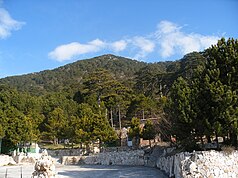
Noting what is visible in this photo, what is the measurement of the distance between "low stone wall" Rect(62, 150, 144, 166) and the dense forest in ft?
5.09

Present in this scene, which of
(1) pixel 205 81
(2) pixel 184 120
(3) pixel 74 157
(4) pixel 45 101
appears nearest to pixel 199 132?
(2) pixel 184 120

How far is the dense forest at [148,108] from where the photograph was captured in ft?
41.7

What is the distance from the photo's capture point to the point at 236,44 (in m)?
13.2

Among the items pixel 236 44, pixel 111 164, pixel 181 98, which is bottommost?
pixel 111 164

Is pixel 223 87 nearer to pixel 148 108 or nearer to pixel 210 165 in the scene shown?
pixel 210 165

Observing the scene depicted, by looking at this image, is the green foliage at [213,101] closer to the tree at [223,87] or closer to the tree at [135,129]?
the tree at [223,87]

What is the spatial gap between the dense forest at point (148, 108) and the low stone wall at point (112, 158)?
1.55 m

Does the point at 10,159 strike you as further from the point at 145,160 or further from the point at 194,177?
the point at 194,177

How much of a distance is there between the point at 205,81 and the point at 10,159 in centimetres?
2048

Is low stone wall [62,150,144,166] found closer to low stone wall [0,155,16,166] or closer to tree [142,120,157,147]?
tree [142,120,157,147]

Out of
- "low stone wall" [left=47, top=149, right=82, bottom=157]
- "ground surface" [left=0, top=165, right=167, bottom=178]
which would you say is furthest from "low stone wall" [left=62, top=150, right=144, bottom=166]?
"ground surface" [left=0, top=165, right=167, bottom=178]

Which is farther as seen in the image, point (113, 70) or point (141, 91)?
point (113, 70)

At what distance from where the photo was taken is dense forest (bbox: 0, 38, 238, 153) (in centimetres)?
1272

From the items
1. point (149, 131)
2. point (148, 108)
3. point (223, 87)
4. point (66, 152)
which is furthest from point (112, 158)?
point (223, 87)
